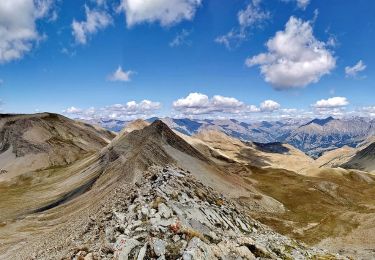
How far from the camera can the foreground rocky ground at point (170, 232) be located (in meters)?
29.0

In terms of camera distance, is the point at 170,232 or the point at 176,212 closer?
the point at 170,232

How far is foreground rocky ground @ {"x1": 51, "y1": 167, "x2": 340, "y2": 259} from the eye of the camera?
29000mm

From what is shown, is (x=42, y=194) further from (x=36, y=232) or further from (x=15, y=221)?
(x=36, y=232)

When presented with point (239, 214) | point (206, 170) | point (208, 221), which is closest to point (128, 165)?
point (206, 170)

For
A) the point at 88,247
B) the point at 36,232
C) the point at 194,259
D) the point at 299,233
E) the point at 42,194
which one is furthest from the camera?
the point at 42,194

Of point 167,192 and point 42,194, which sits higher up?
point 167,192

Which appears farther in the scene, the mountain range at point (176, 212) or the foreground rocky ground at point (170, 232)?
the mountain range at point (176, 212)

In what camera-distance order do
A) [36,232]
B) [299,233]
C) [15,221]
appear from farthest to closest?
[15,221] → [36,232] → [299,233]

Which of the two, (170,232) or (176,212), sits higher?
(176,212)

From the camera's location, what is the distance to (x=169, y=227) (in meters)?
31.8

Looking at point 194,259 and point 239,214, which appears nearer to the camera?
point 194,259

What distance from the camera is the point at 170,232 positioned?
31.2 m

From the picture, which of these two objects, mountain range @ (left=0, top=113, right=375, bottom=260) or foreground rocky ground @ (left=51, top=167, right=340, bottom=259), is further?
mountain range @ (left=0, top=113, right=375, bottom=260)

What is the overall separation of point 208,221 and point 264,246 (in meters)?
6.45
